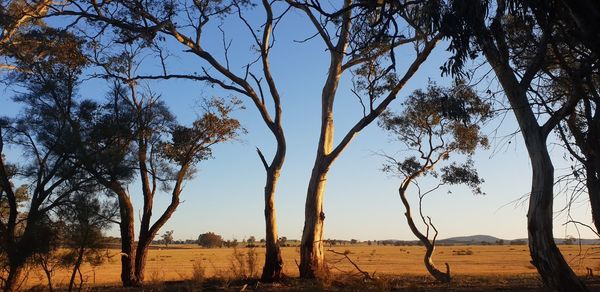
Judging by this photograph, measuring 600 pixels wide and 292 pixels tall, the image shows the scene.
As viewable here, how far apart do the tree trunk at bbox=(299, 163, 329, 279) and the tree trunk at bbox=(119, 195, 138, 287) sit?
4.78 meters

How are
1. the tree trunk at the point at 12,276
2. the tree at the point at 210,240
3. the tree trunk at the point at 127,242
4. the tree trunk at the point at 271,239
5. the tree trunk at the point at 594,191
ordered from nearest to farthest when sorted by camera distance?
the tree trunk at the point at 594,191 → the tree trunk at the point at 12,276 → the tree trunk at the point at 271,239 → the tree trunk at the point at 127,242 → the tree at the point at 210,240

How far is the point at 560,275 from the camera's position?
29.1 feet

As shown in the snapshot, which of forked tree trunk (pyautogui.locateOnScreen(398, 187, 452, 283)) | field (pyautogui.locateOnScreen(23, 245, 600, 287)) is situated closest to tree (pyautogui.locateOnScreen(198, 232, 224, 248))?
field (pyautogui.locateOnScreen(23, 245, 600, 287))

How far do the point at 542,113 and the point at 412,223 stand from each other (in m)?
8.97

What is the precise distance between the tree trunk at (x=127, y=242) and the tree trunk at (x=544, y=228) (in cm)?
1099

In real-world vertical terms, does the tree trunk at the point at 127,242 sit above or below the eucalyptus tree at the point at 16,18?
below

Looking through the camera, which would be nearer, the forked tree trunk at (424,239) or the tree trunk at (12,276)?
the tree trunk at (12,276)

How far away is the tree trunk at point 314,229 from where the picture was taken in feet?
50.5

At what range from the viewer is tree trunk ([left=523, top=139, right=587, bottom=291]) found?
29.2 feet

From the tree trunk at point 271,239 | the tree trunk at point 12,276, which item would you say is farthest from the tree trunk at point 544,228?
the tree trunk at point 12,276

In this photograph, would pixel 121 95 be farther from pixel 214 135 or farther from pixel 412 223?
pixel 412 223

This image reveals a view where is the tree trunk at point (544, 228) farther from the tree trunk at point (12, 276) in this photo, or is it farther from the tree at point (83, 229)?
the tree trunk at point (12, 276)

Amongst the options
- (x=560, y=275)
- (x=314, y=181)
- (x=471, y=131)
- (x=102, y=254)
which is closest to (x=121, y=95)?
(x=102, y=254)

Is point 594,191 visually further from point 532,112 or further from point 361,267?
point 361,267
